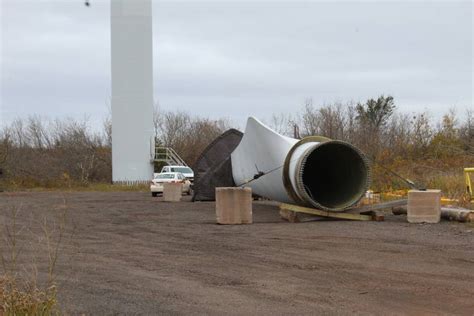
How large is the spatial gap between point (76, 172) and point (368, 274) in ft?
179

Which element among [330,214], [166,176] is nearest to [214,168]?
[166,176]

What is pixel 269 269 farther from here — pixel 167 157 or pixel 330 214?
pixel 167 157

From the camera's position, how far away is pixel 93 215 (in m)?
22.3

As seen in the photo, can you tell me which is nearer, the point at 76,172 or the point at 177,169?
the point at 177,169

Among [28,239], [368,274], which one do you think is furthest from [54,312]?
[28,239]

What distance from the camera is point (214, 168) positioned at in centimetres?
2950

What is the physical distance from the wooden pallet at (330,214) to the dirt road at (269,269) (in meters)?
0.71

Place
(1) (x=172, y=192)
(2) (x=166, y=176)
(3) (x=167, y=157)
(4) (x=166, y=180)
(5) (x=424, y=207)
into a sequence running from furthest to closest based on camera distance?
(3) (x=167, y=157) < (2) (x=166, y=176) < (4) (x=166, y=180) < (1) (x=172, y=192) < (5) (x=424, y=207)

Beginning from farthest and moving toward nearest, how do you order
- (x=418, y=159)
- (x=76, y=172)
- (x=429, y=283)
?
(x=76, y=172), (x=418, y=159), (x=429, y=283)

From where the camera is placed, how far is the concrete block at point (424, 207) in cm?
1697

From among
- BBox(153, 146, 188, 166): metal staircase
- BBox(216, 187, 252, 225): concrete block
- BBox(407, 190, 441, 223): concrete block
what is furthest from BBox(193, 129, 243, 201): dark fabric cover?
BBox(153, 146, 188, 166): metal staircase

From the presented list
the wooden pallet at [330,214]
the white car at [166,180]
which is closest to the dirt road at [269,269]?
the wooden pallet at [330,214]

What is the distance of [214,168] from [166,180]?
7903mm

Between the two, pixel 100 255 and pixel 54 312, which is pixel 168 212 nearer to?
pixel 100 255
